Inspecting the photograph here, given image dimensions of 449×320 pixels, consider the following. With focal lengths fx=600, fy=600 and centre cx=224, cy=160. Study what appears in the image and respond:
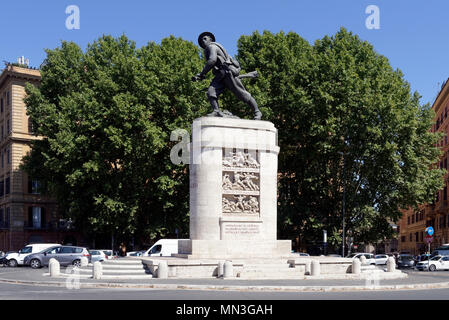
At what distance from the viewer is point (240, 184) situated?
85.7 ft

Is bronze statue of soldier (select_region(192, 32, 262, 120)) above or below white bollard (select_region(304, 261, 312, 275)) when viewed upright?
above

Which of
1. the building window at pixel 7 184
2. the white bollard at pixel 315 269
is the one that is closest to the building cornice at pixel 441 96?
the building window at pixel 7 184

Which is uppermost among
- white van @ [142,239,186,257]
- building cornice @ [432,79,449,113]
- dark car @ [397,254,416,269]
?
building cornice @ [432,79,449,113]

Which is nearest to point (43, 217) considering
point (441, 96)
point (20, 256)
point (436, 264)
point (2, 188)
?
point (2, 188)

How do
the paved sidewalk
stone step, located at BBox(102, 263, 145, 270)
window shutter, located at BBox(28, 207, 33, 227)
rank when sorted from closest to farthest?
the paved sidewalk < stone step, located at BBox(102, 263, 145, 270) < window shutter, located at BBox(28, 207, 33, 227)

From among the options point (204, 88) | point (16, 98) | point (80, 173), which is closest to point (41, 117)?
point (80, 173)

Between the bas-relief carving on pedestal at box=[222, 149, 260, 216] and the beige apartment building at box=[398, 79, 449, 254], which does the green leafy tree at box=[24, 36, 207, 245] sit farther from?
the beige apartment building at box=[398, 79, 449, 254]

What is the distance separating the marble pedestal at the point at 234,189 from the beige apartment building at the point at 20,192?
134ft

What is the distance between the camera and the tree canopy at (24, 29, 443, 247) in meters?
41.2

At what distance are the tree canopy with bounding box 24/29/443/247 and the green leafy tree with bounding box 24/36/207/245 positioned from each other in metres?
0.10

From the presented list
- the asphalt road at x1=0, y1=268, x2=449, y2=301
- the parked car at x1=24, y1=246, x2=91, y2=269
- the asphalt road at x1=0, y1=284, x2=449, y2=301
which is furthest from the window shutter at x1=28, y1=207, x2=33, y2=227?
the asphalt road at x1=0, y1=284, x2=449, y2=301

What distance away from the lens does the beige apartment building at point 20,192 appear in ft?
205

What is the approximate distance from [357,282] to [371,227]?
25.2m

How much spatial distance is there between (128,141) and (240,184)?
16.1 m
